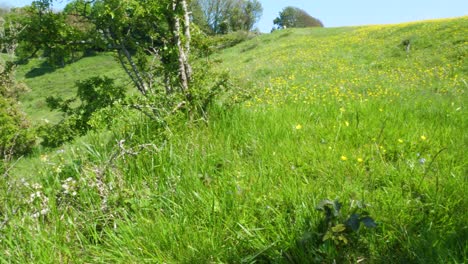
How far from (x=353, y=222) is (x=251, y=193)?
767 mm

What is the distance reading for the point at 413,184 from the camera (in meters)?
2.62

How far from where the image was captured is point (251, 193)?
2.45 meters

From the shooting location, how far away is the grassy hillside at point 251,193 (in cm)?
203

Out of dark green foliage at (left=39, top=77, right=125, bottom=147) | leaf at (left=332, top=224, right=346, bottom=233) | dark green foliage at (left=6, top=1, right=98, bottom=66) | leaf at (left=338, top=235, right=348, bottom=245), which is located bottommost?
leaf at (left=338, top=235, right=348, bottom=245)

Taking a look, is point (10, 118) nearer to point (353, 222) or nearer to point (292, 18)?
point (353, 222)

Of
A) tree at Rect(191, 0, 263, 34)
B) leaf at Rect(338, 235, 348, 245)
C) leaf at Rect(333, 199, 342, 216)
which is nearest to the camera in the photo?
leaf at Rect(338, 235, 348, 245)

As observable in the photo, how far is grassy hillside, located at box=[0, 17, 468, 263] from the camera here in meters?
2.03

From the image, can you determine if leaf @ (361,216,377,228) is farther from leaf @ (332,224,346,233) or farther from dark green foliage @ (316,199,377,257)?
leaf @ (332,224,346,233)

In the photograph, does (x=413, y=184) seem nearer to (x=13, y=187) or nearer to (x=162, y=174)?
(x=162, y=174)

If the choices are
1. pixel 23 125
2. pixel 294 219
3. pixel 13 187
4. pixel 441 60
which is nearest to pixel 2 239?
pixel 13 187

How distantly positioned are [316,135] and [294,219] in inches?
62.6

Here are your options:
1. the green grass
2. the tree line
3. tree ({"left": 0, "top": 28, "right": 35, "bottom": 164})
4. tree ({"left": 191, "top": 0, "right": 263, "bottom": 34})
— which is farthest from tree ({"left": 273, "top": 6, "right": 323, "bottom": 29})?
the tree line

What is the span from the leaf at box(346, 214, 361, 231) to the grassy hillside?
0.14ft

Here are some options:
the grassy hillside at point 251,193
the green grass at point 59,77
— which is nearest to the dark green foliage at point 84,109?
the grassy hillside at point 251,193
